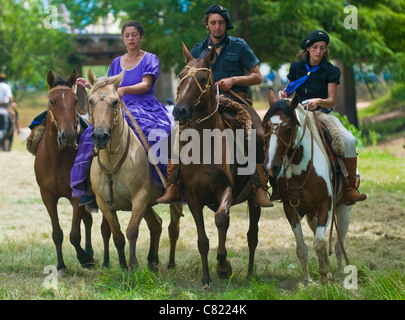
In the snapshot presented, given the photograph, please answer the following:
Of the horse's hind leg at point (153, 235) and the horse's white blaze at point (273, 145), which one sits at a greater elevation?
the horse's white blaze at point (273, 145)

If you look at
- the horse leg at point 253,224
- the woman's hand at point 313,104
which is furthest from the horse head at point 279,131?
the horse leg at point 253,224

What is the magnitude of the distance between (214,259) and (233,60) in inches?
109

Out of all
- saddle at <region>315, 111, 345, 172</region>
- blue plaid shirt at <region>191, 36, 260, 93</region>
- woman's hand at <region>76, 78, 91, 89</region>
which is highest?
blue plaid shirt at <region>191, 36, 260, 93</region>

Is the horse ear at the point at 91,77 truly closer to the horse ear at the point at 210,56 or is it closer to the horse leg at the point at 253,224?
the horse ear at the point at 210,56

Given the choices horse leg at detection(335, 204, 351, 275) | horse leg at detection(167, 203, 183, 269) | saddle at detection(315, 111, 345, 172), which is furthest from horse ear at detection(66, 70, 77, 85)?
horse leg at detection(335, 204, 351, 275)

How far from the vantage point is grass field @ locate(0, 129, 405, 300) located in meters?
6.29

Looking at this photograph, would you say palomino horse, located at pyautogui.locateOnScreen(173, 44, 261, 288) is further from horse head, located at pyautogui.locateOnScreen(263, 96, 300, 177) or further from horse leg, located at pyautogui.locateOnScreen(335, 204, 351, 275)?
horse leg, located at pyautogui.locateOnScreen(335, 204, 351, 275)

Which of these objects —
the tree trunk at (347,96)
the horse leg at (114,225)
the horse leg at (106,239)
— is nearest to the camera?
the horse leg at (114,225)

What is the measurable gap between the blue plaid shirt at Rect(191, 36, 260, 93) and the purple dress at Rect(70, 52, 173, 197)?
2.59ft

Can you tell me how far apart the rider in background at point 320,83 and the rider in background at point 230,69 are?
0.45 meters

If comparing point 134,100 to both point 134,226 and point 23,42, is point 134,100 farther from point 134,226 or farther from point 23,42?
point 23,42

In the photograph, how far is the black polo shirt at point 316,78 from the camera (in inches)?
289

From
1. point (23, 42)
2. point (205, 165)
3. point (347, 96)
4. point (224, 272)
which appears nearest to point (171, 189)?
A: point (205, 165)

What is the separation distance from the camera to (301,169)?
22.4 ft
